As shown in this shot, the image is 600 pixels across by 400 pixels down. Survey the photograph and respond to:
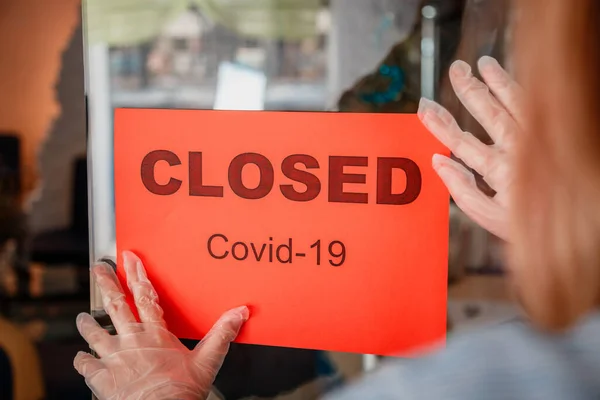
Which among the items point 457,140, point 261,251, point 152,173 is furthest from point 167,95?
point 457,140

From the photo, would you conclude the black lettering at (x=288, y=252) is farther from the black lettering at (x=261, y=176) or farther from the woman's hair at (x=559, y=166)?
the woman's hair at (x=559, y=166)

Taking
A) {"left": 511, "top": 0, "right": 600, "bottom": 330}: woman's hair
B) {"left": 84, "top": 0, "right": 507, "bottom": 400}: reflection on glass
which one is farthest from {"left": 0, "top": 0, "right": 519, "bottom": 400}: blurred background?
{"left": 511, "top": 0, "right": 600, "bottom": 330}: woman's hair

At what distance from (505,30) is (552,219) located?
232mm

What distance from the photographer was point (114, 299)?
65 centimetres

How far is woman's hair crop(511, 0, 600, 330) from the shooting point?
35cm

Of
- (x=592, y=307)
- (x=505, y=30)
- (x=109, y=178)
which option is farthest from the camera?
(x=109, y=178)

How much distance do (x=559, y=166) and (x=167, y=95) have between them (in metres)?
0.39

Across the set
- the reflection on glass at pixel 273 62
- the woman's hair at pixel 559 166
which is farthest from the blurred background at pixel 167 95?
the woman's hair at pixel 559 166

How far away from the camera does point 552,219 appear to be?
1.23 ft

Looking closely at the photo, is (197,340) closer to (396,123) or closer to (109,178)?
(109,178)

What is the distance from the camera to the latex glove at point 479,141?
0.55 metres

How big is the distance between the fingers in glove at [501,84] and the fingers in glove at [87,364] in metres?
0.47

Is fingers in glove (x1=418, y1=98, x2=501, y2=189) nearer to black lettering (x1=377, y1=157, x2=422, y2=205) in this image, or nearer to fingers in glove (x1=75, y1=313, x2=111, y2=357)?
black lettering (x1=377, y1=157, x2=422, y2=205)

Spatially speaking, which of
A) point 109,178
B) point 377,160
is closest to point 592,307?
point 377,160
